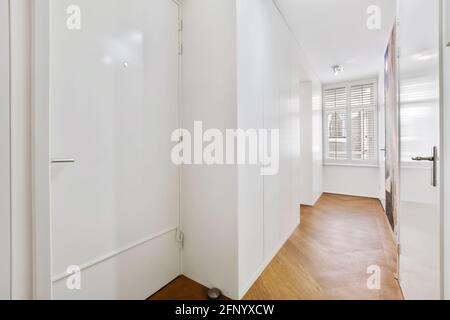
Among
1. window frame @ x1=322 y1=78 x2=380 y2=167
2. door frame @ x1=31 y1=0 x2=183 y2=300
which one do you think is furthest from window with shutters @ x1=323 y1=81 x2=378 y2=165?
door frame @ x1=31 y1=0 x2=183 y2=300

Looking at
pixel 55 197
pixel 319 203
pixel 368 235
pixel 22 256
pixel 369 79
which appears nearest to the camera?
pixel 22 256

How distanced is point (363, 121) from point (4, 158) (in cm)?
575

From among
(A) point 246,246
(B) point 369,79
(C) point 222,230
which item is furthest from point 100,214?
(B) point 369,79

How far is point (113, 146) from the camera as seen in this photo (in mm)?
1368

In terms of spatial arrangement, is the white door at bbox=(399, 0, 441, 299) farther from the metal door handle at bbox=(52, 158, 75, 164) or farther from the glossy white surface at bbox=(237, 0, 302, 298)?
the metal door handle at bbox=(52, 158, 75, 164)

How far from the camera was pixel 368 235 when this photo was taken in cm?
282

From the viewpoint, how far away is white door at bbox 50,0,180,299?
1132mm

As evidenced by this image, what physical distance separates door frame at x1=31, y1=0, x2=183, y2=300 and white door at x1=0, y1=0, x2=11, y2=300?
0.06 m

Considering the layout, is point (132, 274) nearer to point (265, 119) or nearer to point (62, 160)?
point (62, 160)

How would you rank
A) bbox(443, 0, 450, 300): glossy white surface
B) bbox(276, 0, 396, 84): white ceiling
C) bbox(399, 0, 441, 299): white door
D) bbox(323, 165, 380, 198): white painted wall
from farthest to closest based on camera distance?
bbox(323, 165, 380, 198): white painted wall < bbox(276, 0, 396, 84): white ceiling < bbox(399, 0, 441, 299): white door < bbox(443, 0, 450, 300): glossy white surface

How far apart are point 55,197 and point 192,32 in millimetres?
1532

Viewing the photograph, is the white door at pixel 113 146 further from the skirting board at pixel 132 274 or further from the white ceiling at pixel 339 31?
the white ceiling at pixel 339 31

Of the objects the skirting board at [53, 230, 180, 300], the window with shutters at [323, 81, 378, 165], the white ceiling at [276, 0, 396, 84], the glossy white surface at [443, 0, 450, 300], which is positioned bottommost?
the skirting board at [53, 230, 180, 300]
